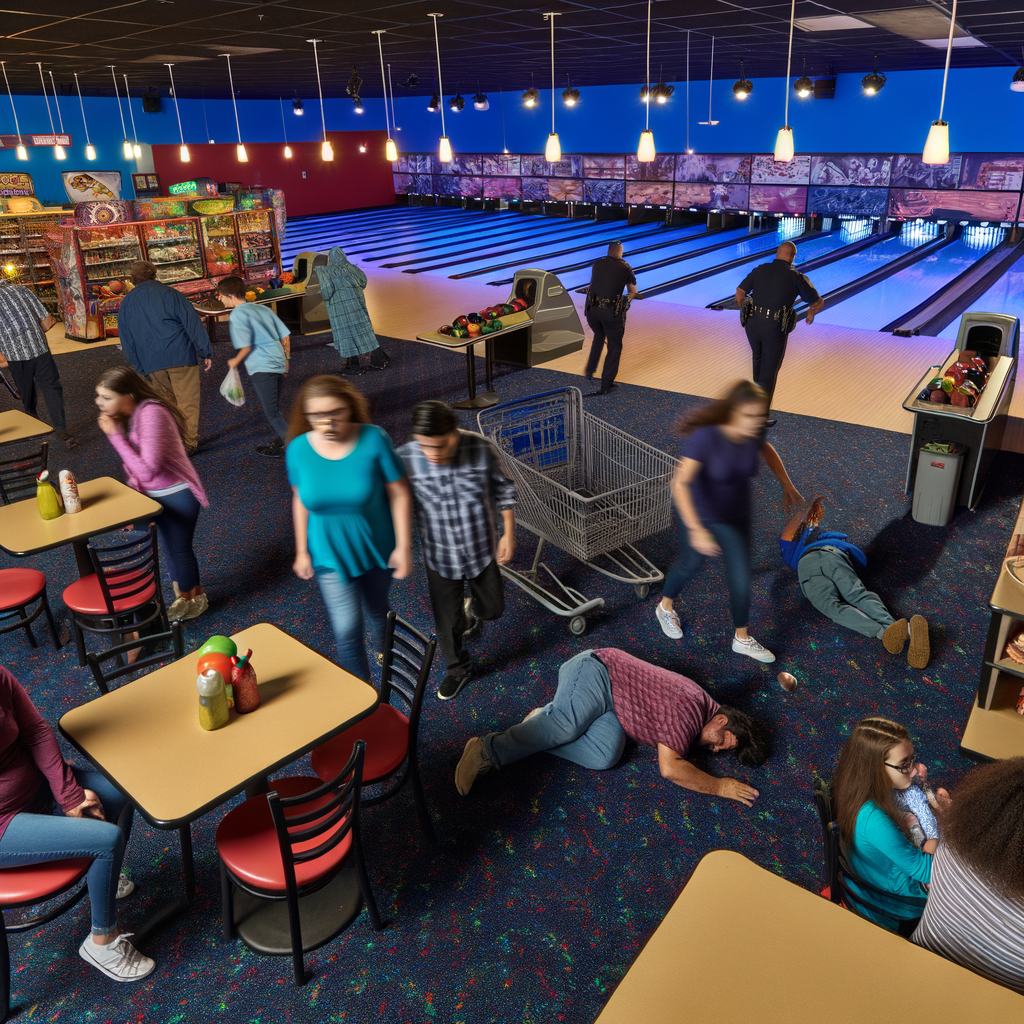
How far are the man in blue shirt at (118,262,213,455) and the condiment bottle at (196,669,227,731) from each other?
3824 millimetres

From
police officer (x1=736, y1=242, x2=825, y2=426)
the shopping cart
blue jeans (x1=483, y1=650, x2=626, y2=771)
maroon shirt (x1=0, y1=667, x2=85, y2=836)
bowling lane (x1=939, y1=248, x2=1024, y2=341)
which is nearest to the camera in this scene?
maroon shirt (x1=0, y1=667, x2=85, y2=836)

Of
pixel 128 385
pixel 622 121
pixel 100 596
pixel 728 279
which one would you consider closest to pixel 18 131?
pixel 622 121

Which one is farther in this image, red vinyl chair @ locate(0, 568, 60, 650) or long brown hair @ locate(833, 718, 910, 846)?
red vinyl chair @ locate(0, 568, 60, 650)

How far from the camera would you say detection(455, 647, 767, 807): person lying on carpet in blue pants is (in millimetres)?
3000

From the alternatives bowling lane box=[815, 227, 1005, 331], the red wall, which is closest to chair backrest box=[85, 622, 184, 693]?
bowling lane box=[815, 227, 1005, 331]

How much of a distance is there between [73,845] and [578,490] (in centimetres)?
315

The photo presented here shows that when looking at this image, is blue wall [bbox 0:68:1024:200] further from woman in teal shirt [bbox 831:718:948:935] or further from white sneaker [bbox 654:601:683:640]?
woman in teal shirt [bbox 831:718:948:935]

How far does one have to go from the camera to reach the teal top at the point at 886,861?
84.4 inches

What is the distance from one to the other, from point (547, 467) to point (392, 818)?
2227mm

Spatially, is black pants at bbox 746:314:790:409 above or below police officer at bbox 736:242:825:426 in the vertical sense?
below

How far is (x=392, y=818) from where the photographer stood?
3016 millimetres

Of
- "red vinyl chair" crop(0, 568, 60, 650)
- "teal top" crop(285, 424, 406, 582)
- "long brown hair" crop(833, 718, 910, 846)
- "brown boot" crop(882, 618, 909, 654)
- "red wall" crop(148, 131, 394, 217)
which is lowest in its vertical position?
"brown boot" crop(882, 618, 909, 654)

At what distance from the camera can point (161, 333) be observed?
5.72 meters

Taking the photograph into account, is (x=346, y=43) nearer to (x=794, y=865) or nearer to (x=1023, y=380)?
(x=1023, y=380)
